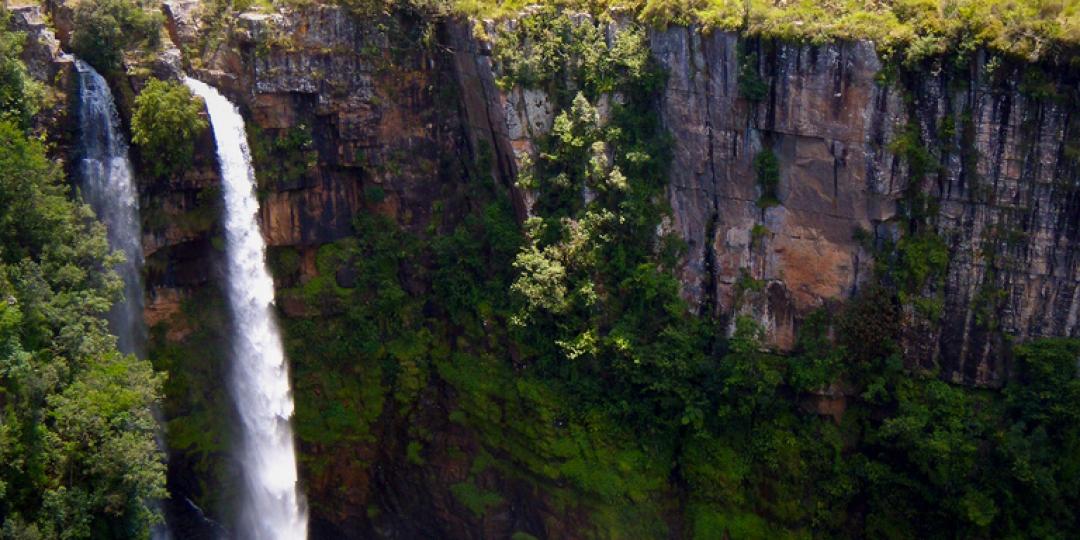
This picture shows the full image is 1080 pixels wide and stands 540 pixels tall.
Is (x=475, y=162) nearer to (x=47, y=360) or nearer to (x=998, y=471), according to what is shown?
(x=47, y=360)

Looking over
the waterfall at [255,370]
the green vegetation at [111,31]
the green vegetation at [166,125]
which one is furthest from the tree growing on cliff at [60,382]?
the waterfall at [255,370]

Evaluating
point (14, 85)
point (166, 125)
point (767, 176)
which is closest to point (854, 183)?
point (767, 176)

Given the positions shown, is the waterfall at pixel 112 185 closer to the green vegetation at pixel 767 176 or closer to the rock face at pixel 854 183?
the rock face at pixel 854 183

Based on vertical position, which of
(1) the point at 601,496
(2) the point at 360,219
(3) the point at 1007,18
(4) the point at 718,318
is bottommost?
(1) the point at 601,496

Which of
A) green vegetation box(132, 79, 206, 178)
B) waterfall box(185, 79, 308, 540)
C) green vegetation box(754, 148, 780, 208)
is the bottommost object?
waterfall box(185, 79, 308, 540)

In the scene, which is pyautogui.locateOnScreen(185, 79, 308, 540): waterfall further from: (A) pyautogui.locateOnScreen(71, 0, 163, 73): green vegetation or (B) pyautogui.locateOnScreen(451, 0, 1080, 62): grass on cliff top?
(B) pyautogui.locateOnScreen(451, 0, 1080, 62): grass on cliff top

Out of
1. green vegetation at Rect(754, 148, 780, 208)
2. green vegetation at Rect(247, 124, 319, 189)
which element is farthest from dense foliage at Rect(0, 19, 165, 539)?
green vegetation at Rect(754, 148, 780, 208)

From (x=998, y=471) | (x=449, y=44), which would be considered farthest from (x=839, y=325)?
(x=449, y=44)
